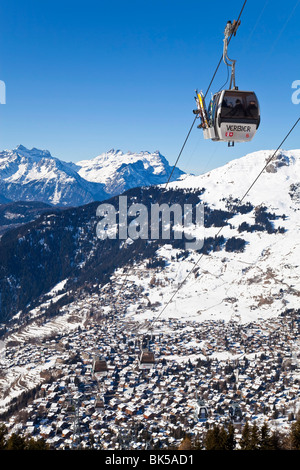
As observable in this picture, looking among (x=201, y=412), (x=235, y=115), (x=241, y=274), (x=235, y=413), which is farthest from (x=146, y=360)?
(x=241, y=274)

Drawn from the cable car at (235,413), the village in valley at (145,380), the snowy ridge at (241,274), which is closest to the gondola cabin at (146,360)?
the village in valley at (145,380)

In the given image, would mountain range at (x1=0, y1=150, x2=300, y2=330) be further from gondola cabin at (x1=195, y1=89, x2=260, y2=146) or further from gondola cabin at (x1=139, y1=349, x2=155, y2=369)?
gondola cabin at (x1=195, y1=89, x2=260, y2=146)

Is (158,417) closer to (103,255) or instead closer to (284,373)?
(284,373)

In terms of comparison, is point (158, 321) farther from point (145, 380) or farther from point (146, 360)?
point (146, 360)

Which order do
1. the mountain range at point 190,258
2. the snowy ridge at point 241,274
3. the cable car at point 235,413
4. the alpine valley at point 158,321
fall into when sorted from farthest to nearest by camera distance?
1. the mountain range at point 190,258
2. the snowy ridge at point 241,274
3. the alpine valley at point 158,321
4. the cable car at point 235,413

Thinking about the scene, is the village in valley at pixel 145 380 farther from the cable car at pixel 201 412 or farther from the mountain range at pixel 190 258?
the mountain range at pixel 190 258

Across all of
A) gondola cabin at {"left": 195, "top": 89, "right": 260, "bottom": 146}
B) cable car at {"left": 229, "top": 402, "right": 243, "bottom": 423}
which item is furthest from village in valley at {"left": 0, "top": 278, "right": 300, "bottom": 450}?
gondola cabin at {"left": 195, "top": 89, "right": 260, "bottom": 146}
